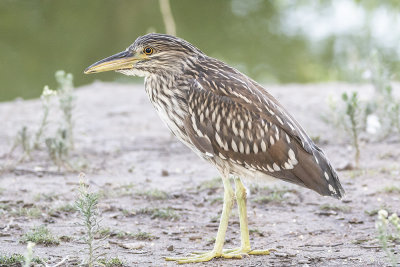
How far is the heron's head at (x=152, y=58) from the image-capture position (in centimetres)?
603

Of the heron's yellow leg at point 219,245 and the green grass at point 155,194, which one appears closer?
the heron's yellow leg at point 219,245

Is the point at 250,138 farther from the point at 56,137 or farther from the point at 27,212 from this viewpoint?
the point at 56,137

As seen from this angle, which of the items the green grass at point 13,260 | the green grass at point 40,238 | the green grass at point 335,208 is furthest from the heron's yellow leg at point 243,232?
the green grass at point 13,260

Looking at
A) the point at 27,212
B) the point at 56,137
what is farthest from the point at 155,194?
the point at 56,137

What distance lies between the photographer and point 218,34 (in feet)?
59.6

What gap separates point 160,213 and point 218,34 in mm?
11929

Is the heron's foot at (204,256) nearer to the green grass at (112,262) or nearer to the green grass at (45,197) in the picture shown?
the green grass at (112,262)

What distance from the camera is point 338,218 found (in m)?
6.67

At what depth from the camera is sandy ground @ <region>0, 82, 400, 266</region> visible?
5812mm

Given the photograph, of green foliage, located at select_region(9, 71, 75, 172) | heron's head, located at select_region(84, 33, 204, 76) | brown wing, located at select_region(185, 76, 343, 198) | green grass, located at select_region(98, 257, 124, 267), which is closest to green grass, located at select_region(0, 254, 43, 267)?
green grass, located at select_region(98, 257, 124, 267)

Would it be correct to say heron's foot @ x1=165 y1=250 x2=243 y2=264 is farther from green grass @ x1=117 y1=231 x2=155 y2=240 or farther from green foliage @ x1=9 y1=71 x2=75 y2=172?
green foliage @ x1=9 y1=71 x2=75 y2=172

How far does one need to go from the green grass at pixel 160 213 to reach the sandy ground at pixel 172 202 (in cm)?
2

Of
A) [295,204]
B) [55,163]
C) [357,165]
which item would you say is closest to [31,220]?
[55,163]

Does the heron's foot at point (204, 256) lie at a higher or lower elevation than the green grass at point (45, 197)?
lower
